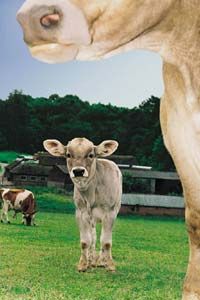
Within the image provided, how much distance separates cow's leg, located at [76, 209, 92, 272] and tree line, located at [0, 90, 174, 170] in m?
1.47

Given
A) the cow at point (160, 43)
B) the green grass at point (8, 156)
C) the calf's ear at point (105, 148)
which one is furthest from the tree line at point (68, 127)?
the cow at point (160, 43)

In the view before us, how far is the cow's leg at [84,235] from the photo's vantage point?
3775 millimetres

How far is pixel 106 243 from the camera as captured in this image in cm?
384

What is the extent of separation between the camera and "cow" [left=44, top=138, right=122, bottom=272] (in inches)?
147

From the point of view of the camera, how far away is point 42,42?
1292 mm

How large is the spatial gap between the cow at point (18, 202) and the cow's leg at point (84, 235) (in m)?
2.53

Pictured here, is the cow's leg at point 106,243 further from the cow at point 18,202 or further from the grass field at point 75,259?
the cow at point 18,202

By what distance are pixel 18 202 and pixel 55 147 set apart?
2804 mm

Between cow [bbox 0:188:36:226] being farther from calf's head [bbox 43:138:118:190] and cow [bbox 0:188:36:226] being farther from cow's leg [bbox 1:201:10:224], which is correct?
calf's head [bbox 43:138:118:190]

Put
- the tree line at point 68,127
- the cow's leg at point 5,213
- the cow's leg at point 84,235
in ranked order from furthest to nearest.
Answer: the cow's leg at point 5,213 → the tree line at point 68,127 → the cow's leg at point 84,235

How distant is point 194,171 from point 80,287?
2005 mm

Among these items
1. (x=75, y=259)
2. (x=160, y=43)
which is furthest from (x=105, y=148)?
(x=160, y=43)

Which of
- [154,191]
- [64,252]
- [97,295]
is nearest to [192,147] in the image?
[97,295]

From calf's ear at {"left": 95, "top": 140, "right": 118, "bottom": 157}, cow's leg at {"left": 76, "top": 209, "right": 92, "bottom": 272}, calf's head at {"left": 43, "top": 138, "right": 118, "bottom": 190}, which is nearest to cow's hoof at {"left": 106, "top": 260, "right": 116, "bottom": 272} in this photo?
cow's leg at {"left": 76, "top": 209, "right": 92, "bottom": 272}
